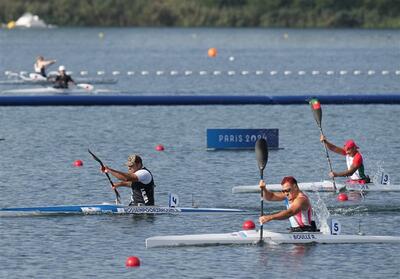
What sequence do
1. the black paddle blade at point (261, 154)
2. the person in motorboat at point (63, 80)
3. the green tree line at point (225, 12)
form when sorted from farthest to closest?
the green tree line at point (225, 12) < the person in motorboat at point (63, 80) < the black paddle blade at point (261, 154)

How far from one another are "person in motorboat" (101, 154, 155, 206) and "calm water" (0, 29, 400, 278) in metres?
0.49

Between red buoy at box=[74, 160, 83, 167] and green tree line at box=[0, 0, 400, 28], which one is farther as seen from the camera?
green tree line at box=[0, 0, 400, 28]

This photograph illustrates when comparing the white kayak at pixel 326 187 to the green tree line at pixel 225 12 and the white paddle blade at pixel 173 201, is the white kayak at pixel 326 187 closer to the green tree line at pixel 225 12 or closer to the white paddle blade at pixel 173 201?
the white paddle blade at pixel 173 201

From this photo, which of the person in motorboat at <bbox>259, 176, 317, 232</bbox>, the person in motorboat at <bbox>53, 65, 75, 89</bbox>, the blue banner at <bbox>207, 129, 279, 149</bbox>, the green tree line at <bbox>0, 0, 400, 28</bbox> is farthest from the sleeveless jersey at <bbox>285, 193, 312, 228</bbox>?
the green tree line at <bbox>0, 0, 400, 28</bbox>

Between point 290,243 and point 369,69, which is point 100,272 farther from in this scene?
point 369,69

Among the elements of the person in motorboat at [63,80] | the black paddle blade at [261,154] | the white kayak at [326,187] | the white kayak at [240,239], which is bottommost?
the white kayak at [240,239]

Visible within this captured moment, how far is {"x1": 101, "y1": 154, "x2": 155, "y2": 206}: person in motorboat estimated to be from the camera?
32625 millimetres

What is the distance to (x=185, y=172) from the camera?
1679 inches

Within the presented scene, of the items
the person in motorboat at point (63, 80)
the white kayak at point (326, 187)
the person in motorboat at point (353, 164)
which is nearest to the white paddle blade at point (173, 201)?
the white kayak at point (326, 187)

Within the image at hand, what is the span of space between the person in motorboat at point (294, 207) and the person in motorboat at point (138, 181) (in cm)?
436

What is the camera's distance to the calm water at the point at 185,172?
28.0 metres

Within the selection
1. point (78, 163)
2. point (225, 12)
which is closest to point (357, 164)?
point (78, 163)

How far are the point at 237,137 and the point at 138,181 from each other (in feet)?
49.1

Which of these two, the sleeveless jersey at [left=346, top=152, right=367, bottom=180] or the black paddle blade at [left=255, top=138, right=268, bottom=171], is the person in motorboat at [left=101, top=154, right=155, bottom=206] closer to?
the black paddle blade at [left=255, top=138, right=268, bottom=171]
